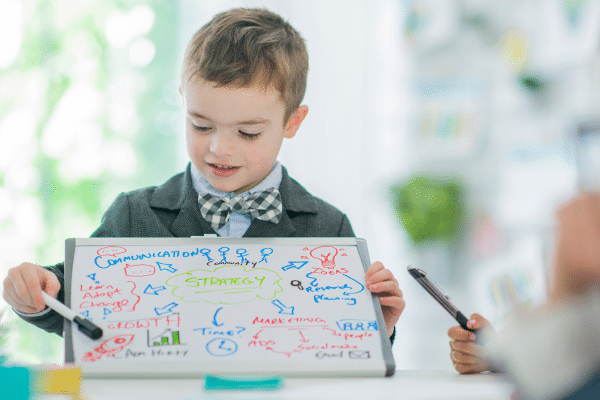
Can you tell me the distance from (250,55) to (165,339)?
0.52m

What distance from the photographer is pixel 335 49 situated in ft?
9.36

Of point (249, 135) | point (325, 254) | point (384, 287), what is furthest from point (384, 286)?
point (249, 135)

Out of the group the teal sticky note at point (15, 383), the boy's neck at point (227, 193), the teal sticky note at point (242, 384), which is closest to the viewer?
the teal sticky note at point (15, 383)

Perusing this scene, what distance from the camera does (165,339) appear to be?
757mm

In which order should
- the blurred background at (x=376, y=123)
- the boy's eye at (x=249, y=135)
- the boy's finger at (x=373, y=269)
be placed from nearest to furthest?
1. the boy's finger at (x=373, y=269)
2. the boy's eye at (x=249, y=135)
3. the blurred background at (x=376, y=123)

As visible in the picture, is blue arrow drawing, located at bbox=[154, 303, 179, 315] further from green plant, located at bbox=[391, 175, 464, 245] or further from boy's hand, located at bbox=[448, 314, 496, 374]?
green plant, located at bbox=[391, 175, 464, 245]

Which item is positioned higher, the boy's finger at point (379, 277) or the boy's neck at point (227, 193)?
the boy's neck at point (227, 193)

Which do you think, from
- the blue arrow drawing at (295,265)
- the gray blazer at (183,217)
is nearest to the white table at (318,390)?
the blue arrow drawing at (295,265)

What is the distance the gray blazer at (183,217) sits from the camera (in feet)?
3.49

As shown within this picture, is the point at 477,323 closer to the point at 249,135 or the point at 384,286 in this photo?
the point at 384,286

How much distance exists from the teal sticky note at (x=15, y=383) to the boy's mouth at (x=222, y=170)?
52 centimetres

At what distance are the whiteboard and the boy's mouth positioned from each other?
138 millimetres

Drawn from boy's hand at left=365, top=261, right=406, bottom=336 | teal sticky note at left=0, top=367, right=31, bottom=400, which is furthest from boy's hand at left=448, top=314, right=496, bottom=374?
teal sticky note at left=0, top=367, right=31, bottom=400

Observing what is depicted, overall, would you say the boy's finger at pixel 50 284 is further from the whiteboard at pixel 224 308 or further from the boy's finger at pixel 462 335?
the boy's finger at pixel 462 335
